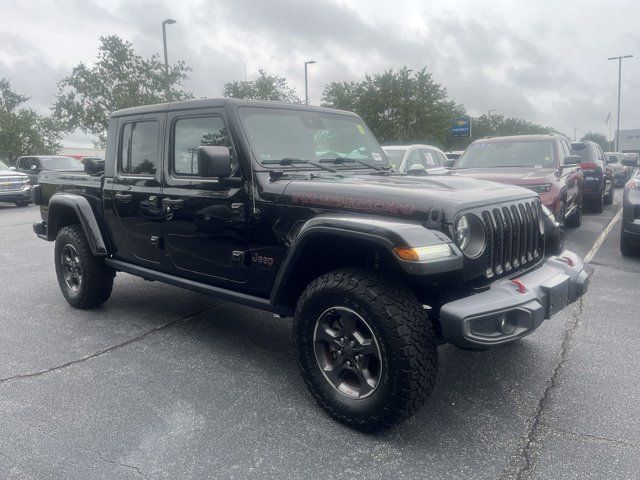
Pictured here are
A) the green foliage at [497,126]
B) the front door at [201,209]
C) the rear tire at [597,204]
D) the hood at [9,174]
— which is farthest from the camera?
the green foliage at [497,126]

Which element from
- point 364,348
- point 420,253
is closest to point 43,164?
point 364,348

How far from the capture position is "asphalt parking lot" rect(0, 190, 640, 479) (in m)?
2.63

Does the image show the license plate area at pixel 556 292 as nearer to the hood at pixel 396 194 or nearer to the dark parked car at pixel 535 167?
the hood at pixel 396 194

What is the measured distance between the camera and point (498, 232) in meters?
3.04

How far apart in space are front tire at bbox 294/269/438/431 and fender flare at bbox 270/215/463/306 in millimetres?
235

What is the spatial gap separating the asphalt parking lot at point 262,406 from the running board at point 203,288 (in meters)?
0.50

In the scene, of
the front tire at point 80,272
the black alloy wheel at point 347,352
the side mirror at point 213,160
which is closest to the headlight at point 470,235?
the black alloy wheel at point 347,352

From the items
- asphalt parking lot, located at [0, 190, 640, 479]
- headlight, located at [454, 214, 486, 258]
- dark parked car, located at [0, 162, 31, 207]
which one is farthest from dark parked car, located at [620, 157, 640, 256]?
dark parked car, located at [0, 162, 31, 207]

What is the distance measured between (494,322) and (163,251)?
101 inches

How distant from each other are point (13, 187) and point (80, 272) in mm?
12946

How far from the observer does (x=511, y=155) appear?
29.4 feet

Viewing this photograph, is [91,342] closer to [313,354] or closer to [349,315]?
[313,354]

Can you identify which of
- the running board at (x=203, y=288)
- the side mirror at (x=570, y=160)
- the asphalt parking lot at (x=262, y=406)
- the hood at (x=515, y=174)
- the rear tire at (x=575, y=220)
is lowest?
the asphalt parking lot at (x=262, y=406)

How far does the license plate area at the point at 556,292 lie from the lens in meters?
2.98
